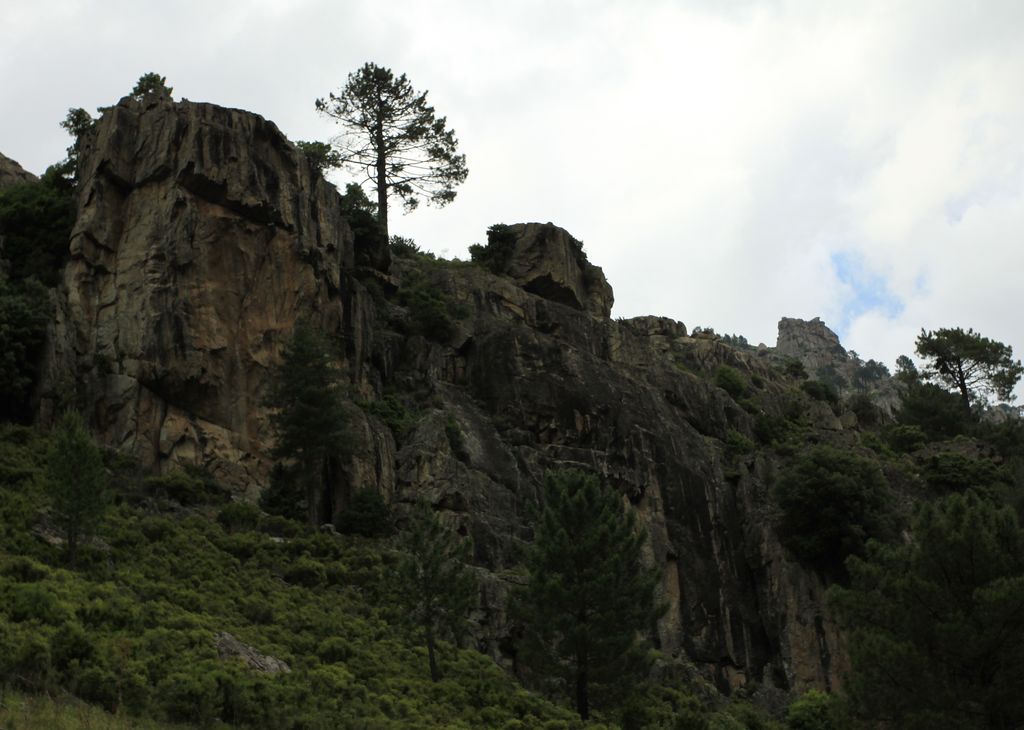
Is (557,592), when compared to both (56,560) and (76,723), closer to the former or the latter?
(56,560)

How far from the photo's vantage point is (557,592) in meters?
29.0

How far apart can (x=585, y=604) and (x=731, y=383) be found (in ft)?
113

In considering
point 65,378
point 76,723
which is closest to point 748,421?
point 65,378

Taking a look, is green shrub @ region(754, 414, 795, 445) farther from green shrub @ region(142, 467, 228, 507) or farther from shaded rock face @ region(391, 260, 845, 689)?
green shrub @ region(142, 467, 228, 507)

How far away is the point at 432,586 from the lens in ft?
95.2

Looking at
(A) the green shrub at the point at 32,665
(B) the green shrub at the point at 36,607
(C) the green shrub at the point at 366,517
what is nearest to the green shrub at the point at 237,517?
(C) the green shrub at the point at 366,517

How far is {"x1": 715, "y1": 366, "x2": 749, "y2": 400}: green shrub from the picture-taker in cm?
6153

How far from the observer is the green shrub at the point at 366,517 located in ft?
120

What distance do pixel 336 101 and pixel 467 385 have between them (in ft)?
75.5

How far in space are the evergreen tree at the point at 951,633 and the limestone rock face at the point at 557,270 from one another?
3149 centimetres

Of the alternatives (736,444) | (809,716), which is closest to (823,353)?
(736,444)

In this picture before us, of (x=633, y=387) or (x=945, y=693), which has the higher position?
(x=633, y=387)

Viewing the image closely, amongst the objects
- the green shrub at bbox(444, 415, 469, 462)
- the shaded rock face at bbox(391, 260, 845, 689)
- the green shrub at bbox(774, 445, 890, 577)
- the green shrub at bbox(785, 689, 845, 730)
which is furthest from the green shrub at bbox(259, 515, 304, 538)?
the green shrub at bbox(774, 445, 890, 577)

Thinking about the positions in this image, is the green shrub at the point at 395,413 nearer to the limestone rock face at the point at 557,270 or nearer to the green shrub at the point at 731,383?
the limestone rock face at the point at 557,270
